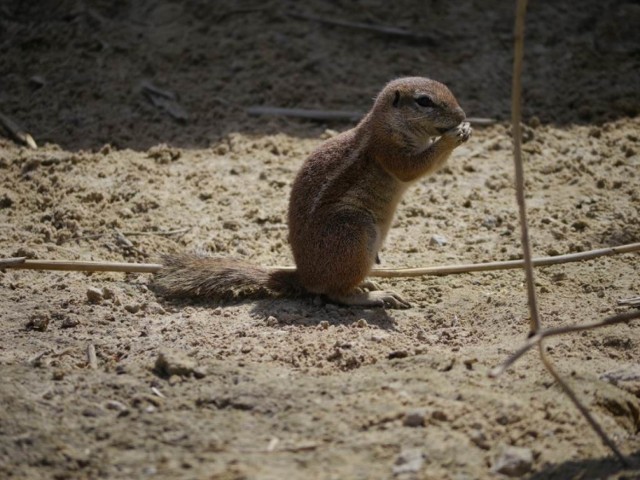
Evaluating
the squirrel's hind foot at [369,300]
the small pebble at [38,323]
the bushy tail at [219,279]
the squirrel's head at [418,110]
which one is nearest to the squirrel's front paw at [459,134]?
the squirrel's head at [418,110]

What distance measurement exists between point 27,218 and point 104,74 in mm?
2424

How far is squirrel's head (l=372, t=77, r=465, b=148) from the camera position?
19.4 feet

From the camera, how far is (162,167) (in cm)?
738

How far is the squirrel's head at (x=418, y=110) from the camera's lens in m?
5.93

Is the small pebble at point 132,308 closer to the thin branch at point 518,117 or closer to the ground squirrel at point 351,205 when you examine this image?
the ground squirrel at point 351,205

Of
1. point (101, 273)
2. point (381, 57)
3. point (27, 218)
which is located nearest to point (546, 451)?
point (101, 273)

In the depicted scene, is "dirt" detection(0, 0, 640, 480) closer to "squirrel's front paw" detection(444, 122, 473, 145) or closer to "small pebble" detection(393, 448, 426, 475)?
"small pebble" detection(393, 448, 426, 475)

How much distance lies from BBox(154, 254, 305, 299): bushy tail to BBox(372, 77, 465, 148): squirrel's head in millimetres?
1256

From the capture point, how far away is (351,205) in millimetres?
5684

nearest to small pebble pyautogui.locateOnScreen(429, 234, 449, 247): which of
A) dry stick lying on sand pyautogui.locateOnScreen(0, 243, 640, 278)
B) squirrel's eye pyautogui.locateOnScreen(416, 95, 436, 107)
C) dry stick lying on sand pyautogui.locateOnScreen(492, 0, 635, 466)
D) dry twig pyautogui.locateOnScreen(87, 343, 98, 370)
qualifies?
dry stick lying on sand pyautogui.locateOnScreen(0, 243, 640, 278)

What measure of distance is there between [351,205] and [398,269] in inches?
25.4

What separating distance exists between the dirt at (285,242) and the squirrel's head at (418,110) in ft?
3.19

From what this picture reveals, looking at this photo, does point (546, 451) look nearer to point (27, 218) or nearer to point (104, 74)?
point (27, 218)

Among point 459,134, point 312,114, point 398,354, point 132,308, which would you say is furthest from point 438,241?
point 132,308
